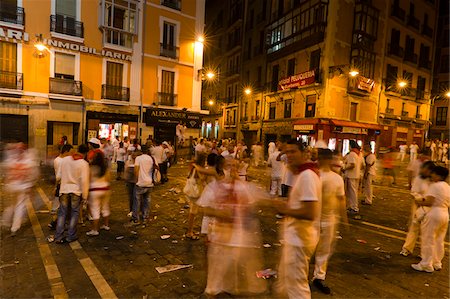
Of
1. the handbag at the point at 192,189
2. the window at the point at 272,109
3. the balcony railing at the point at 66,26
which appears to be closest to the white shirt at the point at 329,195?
the handbag at the point at 192,189

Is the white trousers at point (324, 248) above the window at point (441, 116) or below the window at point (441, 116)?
below

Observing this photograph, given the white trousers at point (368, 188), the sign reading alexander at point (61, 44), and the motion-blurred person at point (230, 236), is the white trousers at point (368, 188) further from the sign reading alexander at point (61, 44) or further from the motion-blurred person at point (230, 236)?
the sign reading alexander at point (61, 44)

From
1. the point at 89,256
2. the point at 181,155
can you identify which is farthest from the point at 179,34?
the point at 89,256

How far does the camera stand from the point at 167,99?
75.0 ft

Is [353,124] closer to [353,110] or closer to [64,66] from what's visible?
[353,110]

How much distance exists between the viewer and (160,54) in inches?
886

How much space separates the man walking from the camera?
21.1 ft

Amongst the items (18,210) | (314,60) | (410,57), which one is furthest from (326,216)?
(410,57)

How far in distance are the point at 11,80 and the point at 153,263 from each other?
60.4 ft

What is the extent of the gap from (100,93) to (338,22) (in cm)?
1937

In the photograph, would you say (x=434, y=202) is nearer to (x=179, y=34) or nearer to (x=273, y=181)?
(x=273, y=181)

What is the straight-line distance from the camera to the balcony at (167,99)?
887 inches

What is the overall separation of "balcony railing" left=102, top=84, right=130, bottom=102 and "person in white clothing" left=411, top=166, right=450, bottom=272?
1988 cm

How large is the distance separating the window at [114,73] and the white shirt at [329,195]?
1966cm
